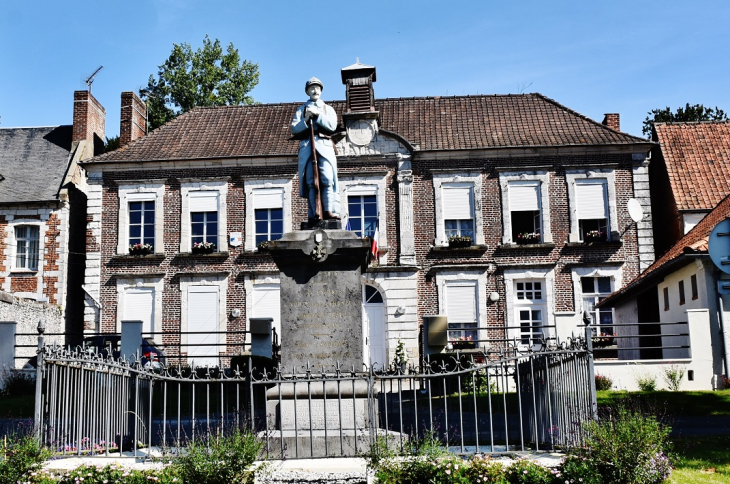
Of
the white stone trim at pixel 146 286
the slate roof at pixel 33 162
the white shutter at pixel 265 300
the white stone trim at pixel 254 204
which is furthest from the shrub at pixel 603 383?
the slate roof at pixel 33 162

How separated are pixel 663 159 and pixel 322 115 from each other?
19.4 metres

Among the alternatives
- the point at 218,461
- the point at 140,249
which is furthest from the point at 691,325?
the point at 140,249

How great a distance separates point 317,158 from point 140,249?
17.0 meters

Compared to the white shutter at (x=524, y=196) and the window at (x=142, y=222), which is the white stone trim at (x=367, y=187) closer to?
the white shutter at (x=524, y=196)

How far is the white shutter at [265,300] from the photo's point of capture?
1066 inches

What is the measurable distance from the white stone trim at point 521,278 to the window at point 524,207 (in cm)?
121

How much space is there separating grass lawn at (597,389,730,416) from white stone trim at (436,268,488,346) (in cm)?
980

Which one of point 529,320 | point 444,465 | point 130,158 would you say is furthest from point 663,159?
point 444,465

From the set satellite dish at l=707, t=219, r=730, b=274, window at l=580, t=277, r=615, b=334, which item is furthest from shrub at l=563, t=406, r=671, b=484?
window at l=580, t=277, r=615, b=334

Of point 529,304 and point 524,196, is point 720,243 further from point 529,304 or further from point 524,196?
point 524,196

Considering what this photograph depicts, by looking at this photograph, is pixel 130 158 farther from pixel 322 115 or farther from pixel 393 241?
pixel 322 115

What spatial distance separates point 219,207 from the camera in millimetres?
27859

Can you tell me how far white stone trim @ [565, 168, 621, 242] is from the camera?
27016mm

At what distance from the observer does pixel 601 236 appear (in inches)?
1063
